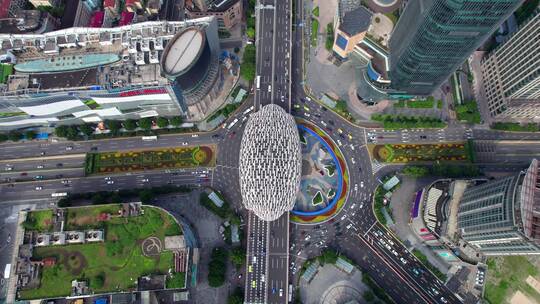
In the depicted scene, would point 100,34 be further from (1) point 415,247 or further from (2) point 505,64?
(2) point 505,64

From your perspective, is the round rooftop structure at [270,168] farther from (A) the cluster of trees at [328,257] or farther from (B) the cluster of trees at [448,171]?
(B) the cluster of trees at [448,171]

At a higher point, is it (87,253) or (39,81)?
(39,81)

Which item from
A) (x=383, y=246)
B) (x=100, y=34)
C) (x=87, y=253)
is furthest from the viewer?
(x=383, y=246)

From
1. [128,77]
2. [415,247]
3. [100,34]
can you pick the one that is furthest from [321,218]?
[100,34]

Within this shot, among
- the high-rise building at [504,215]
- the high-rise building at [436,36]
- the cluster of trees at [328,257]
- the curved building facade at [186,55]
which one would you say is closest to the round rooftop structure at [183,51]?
the curved building facade at [186,55]

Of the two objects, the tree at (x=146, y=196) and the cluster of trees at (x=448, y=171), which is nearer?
the tree at (x=146, y=196)

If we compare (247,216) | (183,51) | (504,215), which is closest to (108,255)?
(247,216)

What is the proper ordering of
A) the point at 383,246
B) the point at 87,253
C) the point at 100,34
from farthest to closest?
1. the point at 383,246
2. the point at 100,34
3. the point at 87,253
